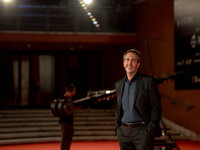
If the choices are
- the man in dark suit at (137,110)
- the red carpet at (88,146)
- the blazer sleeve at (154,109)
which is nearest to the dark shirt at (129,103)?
the man in dark suit at (137,110)

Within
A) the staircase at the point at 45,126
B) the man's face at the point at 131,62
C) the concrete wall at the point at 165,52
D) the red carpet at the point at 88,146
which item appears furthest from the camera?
the concrete wall at the point at 165,52

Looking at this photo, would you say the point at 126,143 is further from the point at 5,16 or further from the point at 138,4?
the point at 5,16

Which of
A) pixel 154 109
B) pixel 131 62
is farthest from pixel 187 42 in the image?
pixel 154 109

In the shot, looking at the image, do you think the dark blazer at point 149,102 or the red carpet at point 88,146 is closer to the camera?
the dark blazer at point 149,102

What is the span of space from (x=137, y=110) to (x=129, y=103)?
111 millimetres

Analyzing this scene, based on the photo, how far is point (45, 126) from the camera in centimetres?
1266

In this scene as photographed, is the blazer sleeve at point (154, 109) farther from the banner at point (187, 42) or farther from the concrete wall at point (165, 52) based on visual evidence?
the concrete wall at point (165, 52)

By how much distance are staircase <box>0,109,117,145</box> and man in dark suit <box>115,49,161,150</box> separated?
8382mm

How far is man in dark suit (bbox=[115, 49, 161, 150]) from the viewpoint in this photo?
10.0ft

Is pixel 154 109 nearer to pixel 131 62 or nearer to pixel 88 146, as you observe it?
pixel 131 62

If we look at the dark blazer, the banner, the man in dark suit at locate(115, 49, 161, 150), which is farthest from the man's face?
the banner

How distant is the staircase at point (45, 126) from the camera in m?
11.5

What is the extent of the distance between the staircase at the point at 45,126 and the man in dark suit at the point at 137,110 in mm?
8382

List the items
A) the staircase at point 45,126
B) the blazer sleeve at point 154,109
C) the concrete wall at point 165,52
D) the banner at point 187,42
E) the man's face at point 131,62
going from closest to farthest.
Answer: the blazer sleeve at point 154,109, the man's face at point 131,62, the banner at point 187,42, the staircase at point 45,126, the concrete wall at point 165,52
